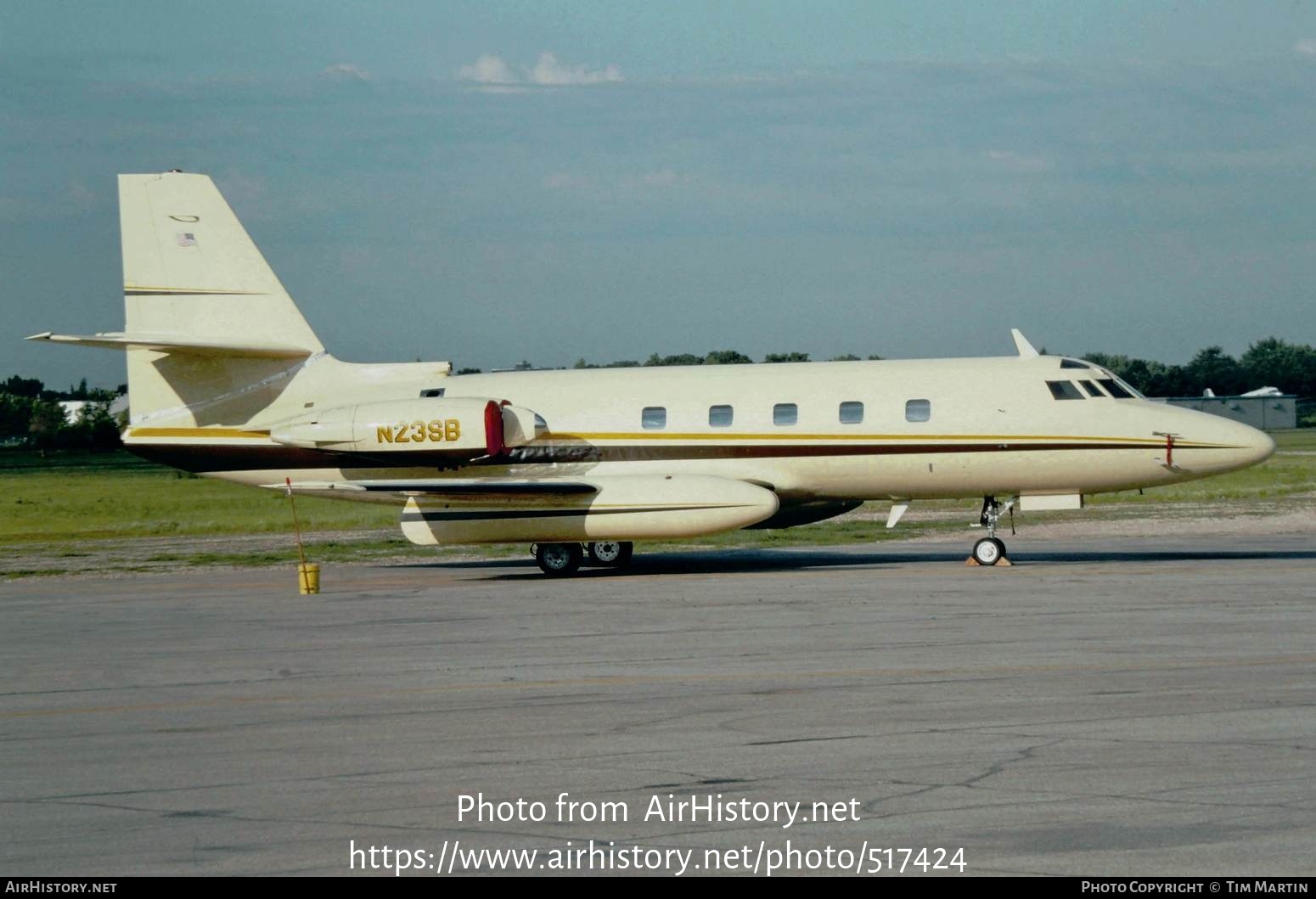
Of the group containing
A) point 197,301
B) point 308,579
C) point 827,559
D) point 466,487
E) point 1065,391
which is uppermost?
point 197,301

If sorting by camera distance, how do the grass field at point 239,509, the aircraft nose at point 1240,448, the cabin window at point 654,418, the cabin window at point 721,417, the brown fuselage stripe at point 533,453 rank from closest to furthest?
the aircraft nose at point 1240,448, the brown fuselage stripe at point 533,453, the cabin window at point 721,417, the cabin window at point 654,418, the grass field at point 239,509

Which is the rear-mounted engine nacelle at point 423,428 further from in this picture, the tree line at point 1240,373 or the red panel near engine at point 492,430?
the tree line at point 1240,373

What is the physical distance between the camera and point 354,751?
36.2 ft

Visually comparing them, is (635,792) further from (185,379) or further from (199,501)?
(199,501)

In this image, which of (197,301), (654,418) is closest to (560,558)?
(654,418)

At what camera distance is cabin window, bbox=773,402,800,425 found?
83.9 feet

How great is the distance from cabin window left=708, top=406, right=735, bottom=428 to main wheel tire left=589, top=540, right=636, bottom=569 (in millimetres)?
3252

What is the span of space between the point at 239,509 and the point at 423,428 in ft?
76.8

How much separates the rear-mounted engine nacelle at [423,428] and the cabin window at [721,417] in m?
3.12

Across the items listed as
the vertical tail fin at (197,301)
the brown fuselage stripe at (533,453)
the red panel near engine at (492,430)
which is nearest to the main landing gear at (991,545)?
the brown fuselage stripe at (533,453)

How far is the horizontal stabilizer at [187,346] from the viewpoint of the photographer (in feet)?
81.8

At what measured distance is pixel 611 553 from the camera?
27859mm

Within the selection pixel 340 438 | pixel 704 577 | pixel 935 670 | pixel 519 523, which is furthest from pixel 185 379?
pixel 935 670

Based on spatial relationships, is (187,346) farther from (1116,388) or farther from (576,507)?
(1116,388)
